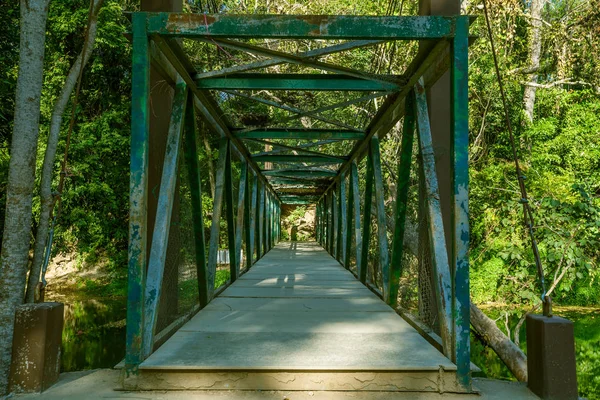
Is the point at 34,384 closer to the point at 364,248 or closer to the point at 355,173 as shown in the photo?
the point at 364,248

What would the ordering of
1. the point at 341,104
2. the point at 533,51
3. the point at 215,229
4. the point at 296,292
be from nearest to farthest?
the point at 341,104, the point at 215,229, the point at 296,292, the point at 533,51

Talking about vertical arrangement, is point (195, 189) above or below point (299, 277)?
above

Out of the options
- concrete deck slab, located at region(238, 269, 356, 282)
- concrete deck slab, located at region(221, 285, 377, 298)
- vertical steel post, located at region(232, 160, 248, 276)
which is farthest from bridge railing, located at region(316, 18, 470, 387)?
vertical steel post, located at region(232, 160, 248, 276)

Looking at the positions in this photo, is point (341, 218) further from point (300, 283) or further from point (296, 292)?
point (296, 292)

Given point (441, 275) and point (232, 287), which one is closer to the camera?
point (441, 275)

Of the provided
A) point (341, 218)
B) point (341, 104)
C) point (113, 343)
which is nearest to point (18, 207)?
→ point (341, 104)

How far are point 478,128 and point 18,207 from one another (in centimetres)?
1389

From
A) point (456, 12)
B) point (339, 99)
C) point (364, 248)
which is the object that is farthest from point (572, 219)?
point (339, 99)

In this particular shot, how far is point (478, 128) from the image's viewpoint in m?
15.0

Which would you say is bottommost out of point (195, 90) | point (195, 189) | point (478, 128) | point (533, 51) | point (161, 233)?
point (161, 233)

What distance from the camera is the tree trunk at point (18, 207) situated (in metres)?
3.89

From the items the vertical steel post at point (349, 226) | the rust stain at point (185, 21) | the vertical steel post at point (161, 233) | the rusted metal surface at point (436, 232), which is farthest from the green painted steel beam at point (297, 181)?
the rust stain at point (185, 21)

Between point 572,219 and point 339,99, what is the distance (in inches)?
A: 314

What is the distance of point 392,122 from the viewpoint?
506 centimetres
